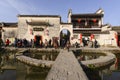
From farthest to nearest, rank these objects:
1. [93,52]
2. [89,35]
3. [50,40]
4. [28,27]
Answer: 1. [89,35]
2. [28,27]
3. [50,40]
4. [93,52]

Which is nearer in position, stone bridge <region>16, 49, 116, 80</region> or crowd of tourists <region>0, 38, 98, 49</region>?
stone bridge <region>16, 49, 116, 80</region>

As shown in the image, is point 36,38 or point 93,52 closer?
point 93,52

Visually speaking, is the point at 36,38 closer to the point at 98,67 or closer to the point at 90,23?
the point at 90,23

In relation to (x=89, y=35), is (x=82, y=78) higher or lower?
lower

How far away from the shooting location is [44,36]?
107 ft

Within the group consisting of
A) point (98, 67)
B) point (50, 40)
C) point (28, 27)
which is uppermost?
point (28, 27)

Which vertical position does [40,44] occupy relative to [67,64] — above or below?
above

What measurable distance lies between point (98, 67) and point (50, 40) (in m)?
17.7

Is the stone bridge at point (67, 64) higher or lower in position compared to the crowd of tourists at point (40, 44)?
lower

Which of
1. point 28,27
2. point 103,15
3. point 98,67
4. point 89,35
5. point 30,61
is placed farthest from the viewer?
point 103,15

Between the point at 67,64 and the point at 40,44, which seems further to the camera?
the point at 40,44

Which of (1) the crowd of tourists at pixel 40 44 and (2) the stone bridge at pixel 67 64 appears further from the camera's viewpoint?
(1) the crowd of tourists at pixel 40 44

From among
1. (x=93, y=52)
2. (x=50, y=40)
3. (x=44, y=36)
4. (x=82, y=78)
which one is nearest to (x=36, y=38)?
(x=44, y=36)

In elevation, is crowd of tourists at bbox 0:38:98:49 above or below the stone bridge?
above
